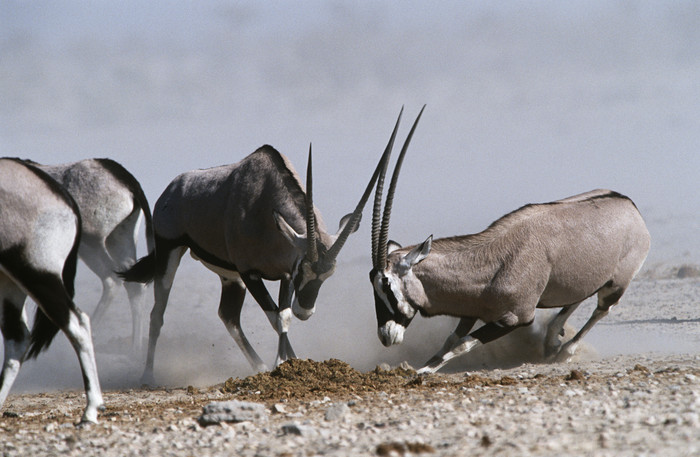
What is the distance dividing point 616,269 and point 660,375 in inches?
110

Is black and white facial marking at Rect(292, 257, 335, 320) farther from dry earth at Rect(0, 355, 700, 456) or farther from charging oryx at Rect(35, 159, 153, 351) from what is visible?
charging oryx at Rect(35, 159, 153, 351)

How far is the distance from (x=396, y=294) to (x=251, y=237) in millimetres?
2247

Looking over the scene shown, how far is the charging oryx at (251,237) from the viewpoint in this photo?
988 cm

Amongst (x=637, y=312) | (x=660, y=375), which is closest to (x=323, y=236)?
(x=660, y=375)

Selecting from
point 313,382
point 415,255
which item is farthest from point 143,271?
point 313,382

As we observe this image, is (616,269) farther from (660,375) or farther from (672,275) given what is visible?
(672,275)

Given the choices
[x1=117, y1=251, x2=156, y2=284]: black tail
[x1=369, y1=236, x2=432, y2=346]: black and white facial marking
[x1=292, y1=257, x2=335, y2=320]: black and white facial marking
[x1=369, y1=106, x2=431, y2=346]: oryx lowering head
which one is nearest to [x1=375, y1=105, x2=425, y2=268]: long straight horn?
[x1=369, y1=106, x2=431, y2=346]: oryx lowering head

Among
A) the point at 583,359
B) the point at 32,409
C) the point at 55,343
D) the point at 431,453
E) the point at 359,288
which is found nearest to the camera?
the point at 431,453

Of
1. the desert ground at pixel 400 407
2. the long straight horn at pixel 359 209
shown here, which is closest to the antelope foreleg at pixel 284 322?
the long straight horn at pixel 359 209

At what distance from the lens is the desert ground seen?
461 cm

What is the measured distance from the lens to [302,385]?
779 centimetres

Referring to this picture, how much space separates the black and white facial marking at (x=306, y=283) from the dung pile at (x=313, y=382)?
1171mm

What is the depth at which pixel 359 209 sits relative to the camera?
397 inches

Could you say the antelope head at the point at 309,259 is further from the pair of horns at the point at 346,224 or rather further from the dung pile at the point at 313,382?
the dung pile at the point at 313,382
